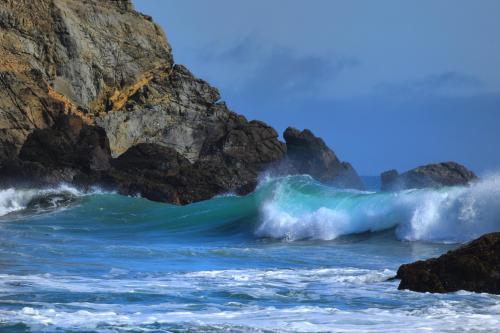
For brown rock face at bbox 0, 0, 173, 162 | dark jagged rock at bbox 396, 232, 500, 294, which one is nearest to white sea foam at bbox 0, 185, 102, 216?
brown rock face at bbox 0, 0, 173, 162

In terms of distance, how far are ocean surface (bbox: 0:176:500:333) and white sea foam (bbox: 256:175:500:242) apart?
36 millimetres

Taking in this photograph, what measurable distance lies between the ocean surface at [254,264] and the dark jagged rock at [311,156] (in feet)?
102

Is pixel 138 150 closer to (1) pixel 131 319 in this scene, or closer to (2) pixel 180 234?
(2) pixel 180 234

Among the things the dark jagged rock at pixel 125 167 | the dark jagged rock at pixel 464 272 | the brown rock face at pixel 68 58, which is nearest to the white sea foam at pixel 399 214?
the dark jagged rock at pixel 464 272

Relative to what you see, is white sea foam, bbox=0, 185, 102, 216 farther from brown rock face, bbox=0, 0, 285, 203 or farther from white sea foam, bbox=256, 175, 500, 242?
white sea foam, bbox=256, 175, 500, 242

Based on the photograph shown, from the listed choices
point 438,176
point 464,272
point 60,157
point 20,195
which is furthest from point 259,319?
point 438,176

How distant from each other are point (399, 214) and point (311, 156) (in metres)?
41.0

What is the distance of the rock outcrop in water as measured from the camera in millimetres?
43688

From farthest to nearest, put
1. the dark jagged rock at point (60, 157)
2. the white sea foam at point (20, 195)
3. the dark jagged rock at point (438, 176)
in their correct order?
the dark jagged rock at point (438, 176) → the dark jagged rock at point (60, 157) → the white sea foam at point (20, 195)

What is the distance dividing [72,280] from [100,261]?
9.06 ft

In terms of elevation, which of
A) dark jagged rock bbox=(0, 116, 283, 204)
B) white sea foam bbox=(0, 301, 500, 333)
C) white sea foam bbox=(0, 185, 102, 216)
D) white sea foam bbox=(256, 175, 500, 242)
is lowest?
white sea foam bbox=(0, 301, 500, 333)

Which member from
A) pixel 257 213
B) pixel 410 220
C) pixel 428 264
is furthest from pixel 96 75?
pixel 428 264

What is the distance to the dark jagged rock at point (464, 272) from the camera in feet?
30.6

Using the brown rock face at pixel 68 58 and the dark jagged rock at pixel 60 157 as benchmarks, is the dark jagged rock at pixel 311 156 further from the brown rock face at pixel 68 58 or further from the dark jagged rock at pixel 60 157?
the dark jagged rock at pixel 60 157
